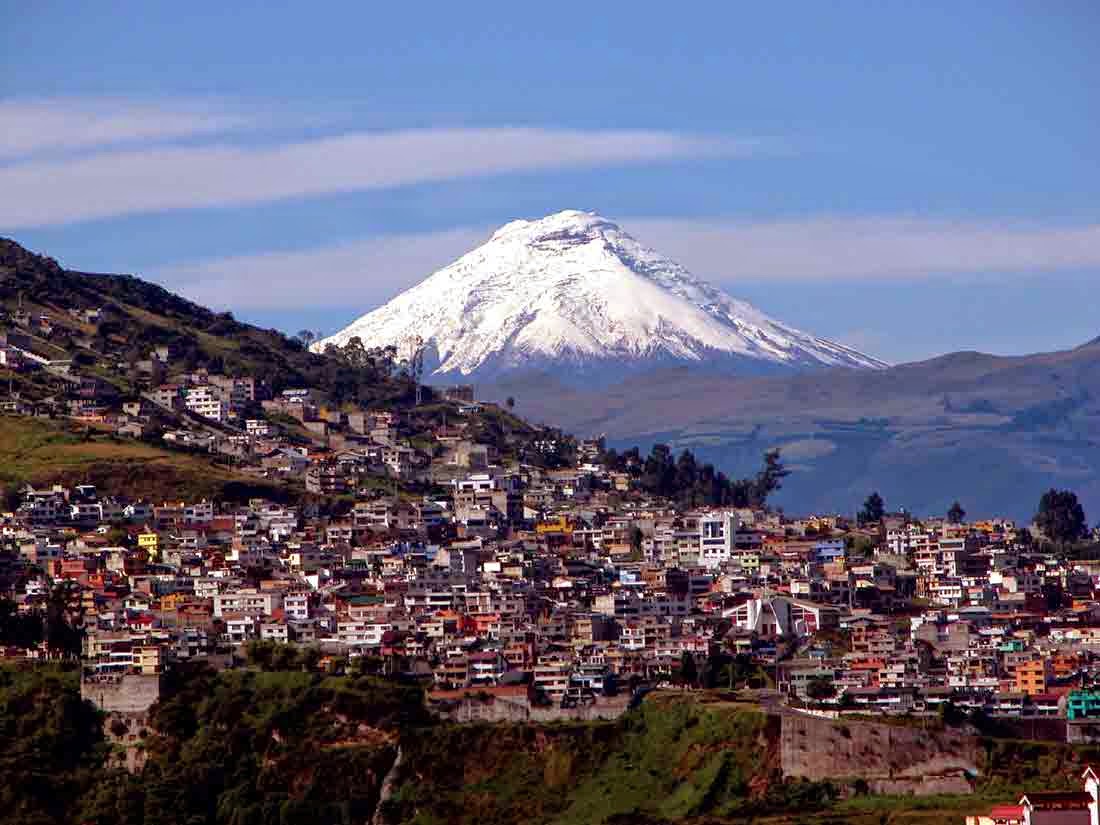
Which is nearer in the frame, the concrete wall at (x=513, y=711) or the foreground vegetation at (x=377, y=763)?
the foreground vegetation at (x=377, y=763)

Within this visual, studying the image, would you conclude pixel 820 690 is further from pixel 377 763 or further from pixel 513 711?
pixel 377 763

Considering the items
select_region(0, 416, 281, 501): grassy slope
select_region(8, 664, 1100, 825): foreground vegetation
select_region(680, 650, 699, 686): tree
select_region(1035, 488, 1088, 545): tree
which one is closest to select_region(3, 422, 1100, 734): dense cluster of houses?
select_region(680, 650, 699, 686): tree

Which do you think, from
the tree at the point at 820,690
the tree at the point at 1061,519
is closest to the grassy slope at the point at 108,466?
the tree at the point at 1061,519

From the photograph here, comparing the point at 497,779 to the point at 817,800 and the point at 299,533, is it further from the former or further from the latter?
the point at 299,533

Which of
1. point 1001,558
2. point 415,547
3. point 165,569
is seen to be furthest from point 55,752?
point 1001,558

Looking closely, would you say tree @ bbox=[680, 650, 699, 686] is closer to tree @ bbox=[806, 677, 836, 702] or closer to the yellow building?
tree @ bbox=[806, 677, 836, 702]

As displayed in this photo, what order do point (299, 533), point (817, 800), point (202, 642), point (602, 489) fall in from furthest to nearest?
point (602, 489), point (299, 533), point (202, 642), point (817, 800)

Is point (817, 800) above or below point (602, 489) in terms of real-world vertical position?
below

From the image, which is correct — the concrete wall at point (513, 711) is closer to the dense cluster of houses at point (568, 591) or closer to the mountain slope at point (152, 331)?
the dense cluster of houses at point (568, 591)
